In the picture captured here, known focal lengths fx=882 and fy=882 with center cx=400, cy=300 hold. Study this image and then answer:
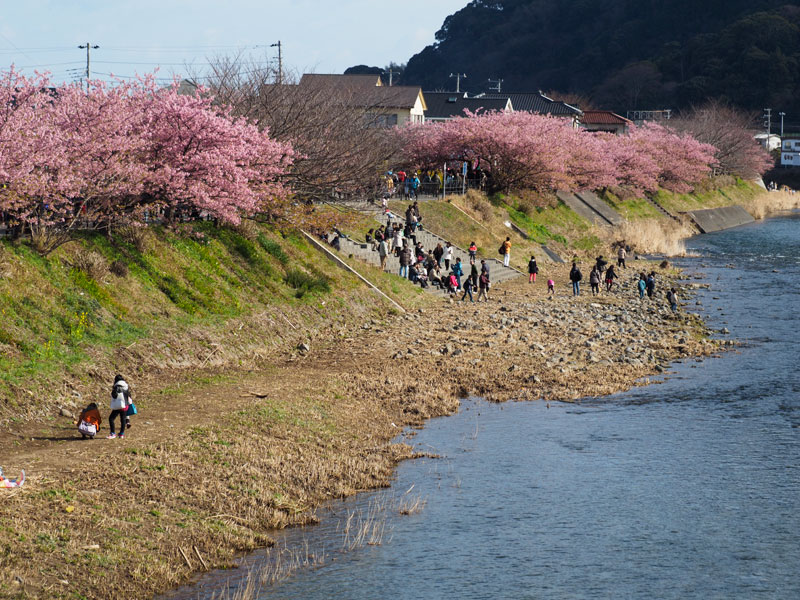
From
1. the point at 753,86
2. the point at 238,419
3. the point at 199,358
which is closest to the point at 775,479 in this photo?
the point at 238,419

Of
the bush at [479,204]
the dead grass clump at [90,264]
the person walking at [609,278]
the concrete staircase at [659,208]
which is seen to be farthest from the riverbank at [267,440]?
the concrete staircase at [659,208]

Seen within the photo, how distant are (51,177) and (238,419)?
10534 millimetres

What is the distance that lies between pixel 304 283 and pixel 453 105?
77.3m

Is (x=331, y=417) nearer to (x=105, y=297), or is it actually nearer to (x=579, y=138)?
(x=105, y=297)

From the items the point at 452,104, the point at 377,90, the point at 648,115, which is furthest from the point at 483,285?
the point at 648,115

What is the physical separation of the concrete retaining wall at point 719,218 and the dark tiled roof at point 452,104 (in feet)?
87.9

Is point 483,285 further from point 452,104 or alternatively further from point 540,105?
point 540,105

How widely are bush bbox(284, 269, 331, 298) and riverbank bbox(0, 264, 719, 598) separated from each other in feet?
7.40

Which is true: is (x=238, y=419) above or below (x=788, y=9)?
below

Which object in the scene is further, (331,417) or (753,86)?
(753,86)

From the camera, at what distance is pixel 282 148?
36406mm

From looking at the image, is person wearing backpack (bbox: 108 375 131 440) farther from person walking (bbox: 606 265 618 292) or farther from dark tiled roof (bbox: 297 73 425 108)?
dark tiled roof (bbox: 297 73 425 108)

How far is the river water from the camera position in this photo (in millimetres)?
15375

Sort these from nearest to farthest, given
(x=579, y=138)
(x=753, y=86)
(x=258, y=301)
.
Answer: (x=258, y=301), (x=579, y=138), (x=753, y=86)
